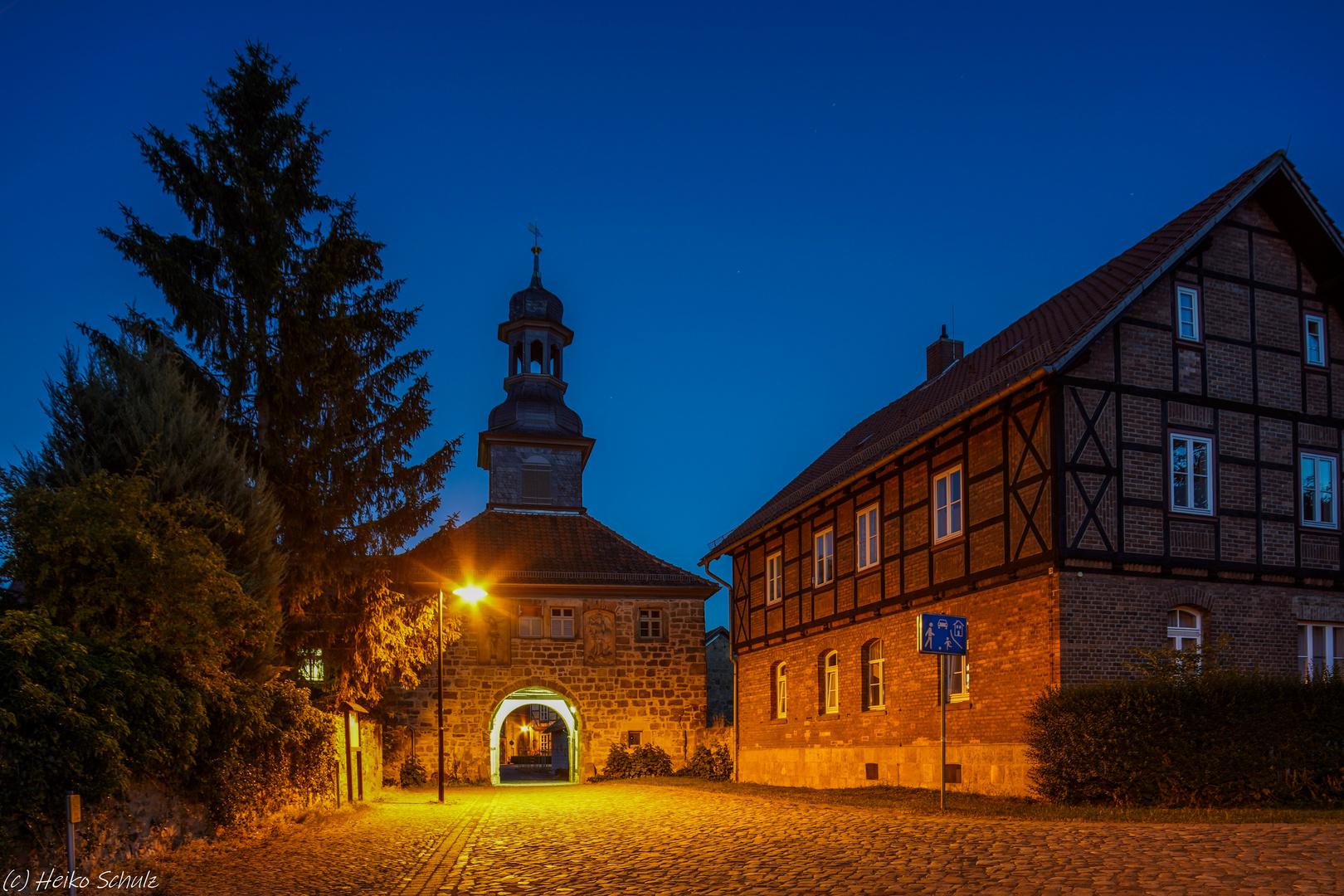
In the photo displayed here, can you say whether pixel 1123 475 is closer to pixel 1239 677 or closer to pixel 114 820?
pixel 1239 677

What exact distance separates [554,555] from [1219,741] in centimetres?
2311

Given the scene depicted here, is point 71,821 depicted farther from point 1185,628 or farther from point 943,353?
point 943,353

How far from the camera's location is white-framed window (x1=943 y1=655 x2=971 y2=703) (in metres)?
16.9

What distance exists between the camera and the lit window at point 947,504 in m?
17.6

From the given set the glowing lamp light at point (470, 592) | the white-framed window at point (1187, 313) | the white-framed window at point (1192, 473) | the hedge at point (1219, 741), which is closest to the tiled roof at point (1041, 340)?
the white-framed window at point (1187, 313)

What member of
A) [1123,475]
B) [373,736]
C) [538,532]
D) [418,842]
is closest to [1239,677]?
[1123,475]

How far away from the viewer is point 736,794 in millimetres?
18500

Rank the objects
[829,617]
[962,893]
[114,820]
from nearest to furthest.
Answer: [962,893], [114,820], [829,617]

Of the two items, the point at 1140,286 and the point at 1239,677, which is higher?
the point at 1140,286

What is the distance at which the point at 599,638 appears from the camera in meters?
32.2

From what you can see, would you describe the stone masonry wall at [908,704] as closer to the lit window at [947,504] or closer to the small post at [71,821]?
the lit window at [947,504]

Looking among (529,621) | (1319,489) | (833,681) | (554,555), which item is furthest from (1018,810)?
(554,555)

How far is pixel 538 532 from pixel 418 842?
23.0 meters

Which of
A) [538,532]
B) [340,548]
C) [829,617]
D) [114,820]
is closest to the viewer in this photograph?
[114,820]
